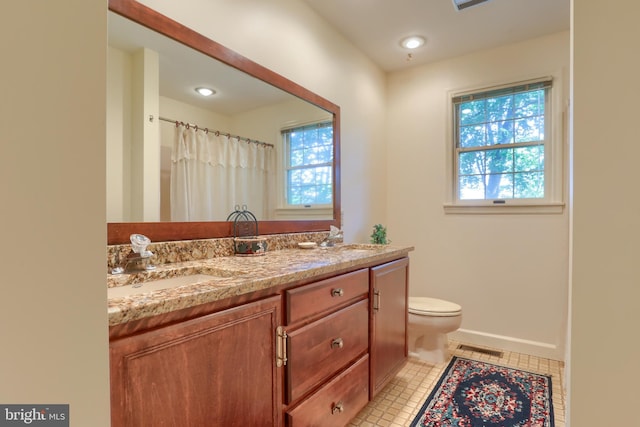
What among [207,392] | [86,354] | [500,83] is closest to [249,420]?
[207,392]

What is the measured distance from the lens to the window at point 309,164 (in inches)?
82.5

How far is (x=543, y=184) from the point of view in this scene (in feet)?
8.45

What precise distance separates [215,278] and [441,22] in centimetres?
241

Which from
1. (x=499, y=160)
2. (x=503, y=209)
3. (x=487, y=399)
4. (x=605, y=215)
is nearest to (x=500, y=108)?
(x=499, y=160)

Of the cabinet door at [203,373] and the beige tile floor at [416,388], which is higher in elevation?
the cabinet door at [203,373]

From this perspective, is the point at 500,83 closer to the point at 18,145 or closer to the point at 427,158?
the point at 427,158

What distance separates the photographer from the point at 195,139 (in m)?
1.56

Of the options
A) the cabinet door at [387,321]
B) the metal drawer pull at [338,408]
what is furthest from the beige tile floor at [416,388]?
the metal drawer pull at [338,408]

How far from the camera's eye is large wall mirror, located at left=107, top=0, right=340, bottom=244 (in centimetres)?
125

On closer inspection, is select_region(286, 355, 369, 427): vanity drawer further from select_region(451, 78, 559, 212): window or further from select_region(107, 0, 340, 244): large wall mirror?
select_region(451, 78, 559, 212): window

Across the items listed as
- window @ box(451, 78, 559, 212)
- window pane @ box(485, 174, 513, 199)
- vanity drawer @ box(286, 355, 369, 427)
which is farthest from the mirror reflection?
window pane @ box(485, 174, 513, 199)

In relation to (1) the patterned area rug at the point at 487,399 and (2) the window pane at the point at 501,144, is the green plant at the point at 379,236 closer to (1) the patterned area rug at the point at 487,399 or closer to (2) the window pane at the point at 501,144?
(2) the window pane at the point at 501,144

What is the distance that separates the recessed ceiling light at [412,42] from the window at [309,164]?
993 mm

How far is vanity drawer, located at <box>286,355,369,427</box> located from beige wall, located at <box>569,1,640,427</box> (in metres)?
0.84
